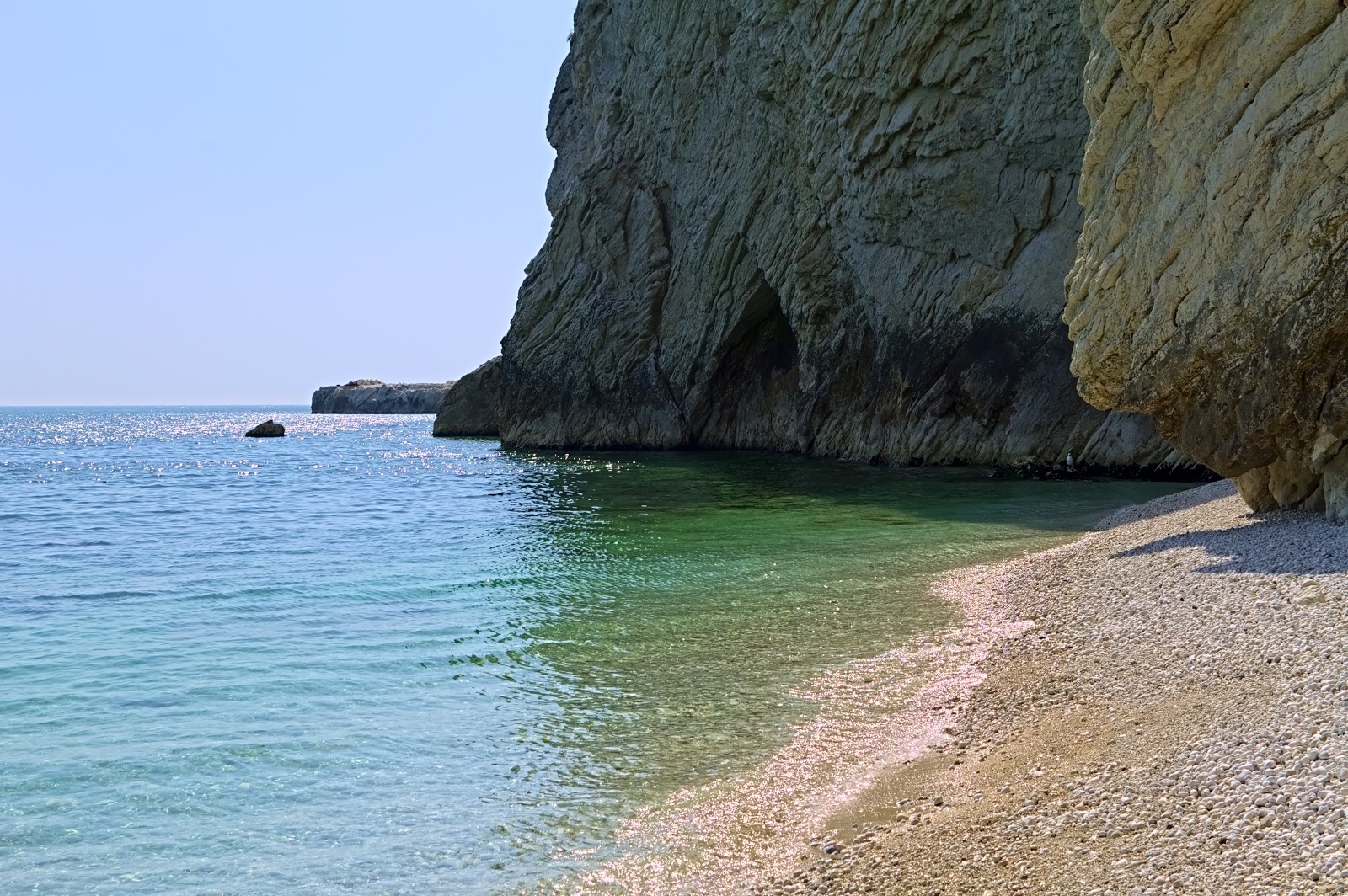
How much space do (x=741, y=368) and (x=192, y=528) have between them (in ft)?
93.7

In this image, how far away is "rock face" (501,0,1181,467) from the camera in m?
30.8

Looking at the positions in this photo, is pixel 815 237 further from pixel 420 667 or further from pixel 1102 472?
pixel 420 667

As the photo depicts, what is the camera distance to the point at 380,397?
5600 inches

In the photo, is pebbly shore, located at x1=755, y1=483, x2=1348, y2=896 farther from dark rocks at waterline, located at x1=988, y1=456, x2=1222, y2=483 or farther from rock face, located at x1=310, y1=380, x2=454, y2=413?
rock face, located at x1=310, y1=380, x2=454, y2=413

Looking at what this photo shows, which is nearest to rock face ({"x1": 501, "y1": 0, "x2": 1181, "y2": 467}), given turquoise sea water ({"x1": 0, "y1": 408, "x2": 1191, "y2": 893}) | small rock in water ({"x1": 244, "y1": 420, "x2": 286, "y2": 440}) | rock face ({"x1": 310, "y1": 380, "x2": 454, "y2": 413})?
turquoise sea water ({"x1": 0, "y1": 408, "x2": 1191, "y2": 893})

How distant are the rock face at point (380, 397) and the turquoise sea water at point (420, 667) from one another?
112 meters

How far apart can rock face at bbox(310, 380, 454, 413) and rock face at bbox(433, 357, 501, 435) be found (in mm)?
52222

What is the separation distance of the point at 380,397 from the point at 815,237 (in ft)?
366

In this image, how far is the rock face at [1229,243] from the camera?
1125 centimetres

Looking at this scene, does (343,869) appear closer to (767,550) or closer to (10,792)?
(10,792)

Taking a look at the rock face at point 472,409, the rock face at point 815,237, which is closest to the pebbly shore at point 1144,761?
the rock face at point 815,237

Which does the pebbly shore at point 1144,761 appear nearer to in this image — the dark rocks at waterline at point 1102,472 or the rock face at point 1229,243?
the rock face at point 1229,243

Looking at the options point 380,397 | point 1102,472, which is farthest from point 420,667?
point 380,397

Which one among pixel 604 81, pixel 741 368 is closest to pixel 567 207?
pixel 604 81
